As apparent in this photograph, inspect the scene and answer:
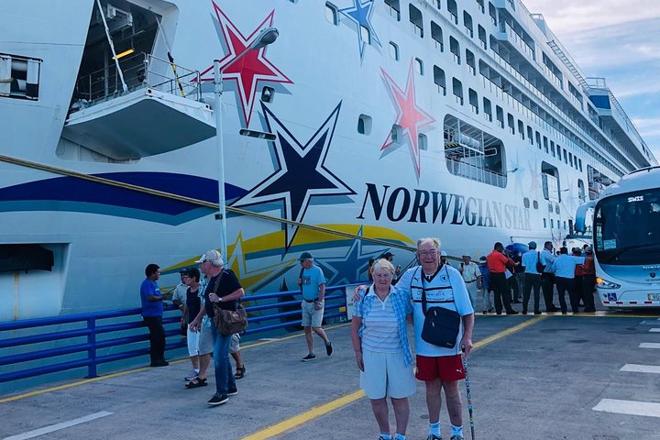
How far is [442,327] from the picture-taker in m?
3.48

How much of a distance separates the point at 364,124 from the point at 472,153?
10299 mm

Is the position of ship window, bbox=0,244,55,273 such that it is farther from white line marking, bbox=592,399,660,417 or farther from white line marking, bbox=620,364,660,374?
white line marking, bbox=620,364,660,374

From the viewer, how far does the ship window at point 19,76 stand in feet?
22.1

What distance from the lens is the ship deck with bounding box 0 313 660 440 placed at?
4148 millimetres

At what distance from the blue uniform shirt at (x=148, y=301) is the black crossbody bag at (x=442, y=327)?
15.4 ft

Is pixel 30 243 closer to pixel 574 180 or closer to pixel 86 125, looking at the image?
Result: pixel 86 125

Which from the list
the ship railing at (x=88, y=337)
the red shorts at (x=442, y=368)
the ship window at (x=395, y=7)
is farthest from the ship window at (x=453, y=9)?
the red shorts at (x=442, y=368)

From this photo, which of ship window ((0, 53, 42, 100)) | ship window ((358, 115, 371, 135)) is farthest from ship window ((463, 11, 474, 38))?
ship window ((0, 53, 42, 100))

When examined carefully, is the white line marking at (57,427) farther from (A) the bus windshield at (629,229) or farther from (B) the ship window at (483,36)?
(B) the ship window at (483,36)

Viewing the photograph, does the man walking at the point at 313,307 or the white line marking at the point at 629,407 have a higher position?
the man walking at the point at 313,307

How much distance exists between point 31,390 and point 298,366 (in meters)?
3.20

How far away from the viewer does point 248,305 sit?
9859 millimetres

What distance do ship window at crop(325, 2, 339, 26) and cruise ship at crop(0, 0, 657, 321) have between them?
0.04m

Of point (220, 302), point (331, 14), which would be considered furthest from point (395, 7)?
point (220, 302)
